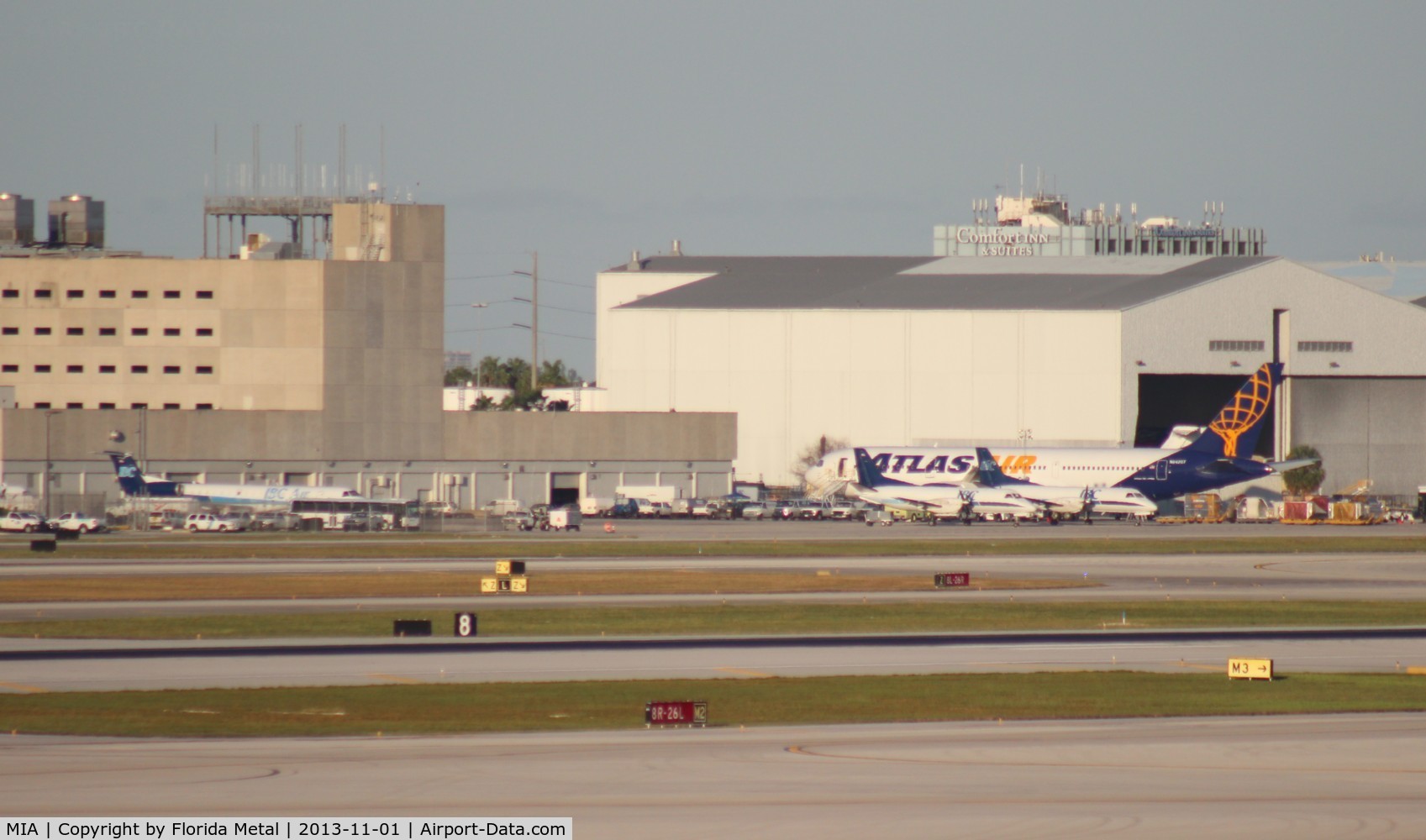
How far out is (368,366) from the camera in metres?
123

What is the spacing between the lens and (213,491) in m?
104

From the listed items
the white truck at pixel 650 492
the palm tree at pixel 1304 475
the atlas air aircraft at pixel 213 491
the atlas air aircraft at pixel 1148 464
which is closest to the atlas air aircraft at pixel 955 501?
the atlas air aircraft at pixel 1148 464

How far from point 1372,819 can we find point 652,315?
126 meters

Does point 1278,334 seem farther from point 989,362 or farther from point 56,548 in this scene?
point 56,548

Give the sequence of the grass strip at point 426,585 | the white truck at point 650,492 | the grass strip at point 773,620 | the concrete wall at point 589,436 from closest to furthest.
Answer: the grass strip at point 773,620, the grass strip at point 426,585, the white truck at point 650,492, the concrete wall at point 589,436

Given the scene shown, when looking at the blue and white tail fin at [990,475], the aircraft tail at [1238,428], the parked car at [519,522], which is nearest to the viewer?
the parked car at [519,522]

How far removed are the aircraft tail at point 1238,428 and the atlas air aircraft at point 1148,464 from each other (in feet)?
0.18

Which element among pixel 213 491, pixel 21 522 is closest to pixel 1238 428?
pixel 213 491

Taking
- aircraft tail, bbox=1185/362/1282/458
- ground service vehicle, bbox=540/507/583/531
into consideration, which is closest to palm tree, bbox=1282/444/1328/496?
aircraft tail, bbox=1185/362/1282/458

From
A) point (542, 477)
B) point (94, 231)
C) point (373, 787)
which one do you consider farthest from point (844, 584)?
point (94, 231)

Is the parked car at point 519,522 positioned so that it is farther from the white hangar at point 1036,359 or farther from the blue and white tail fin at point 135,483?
the white hangar at point 1036,359

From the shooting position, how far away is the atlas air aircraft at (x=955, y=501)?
327 ft

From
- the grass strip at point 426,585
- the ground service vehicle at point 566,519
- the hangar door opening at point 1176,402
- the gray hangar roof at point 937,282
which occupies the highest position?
the gray hangar roof at point 937,282

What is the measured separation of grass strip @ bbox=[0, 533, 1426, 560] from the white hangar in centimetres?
4174
